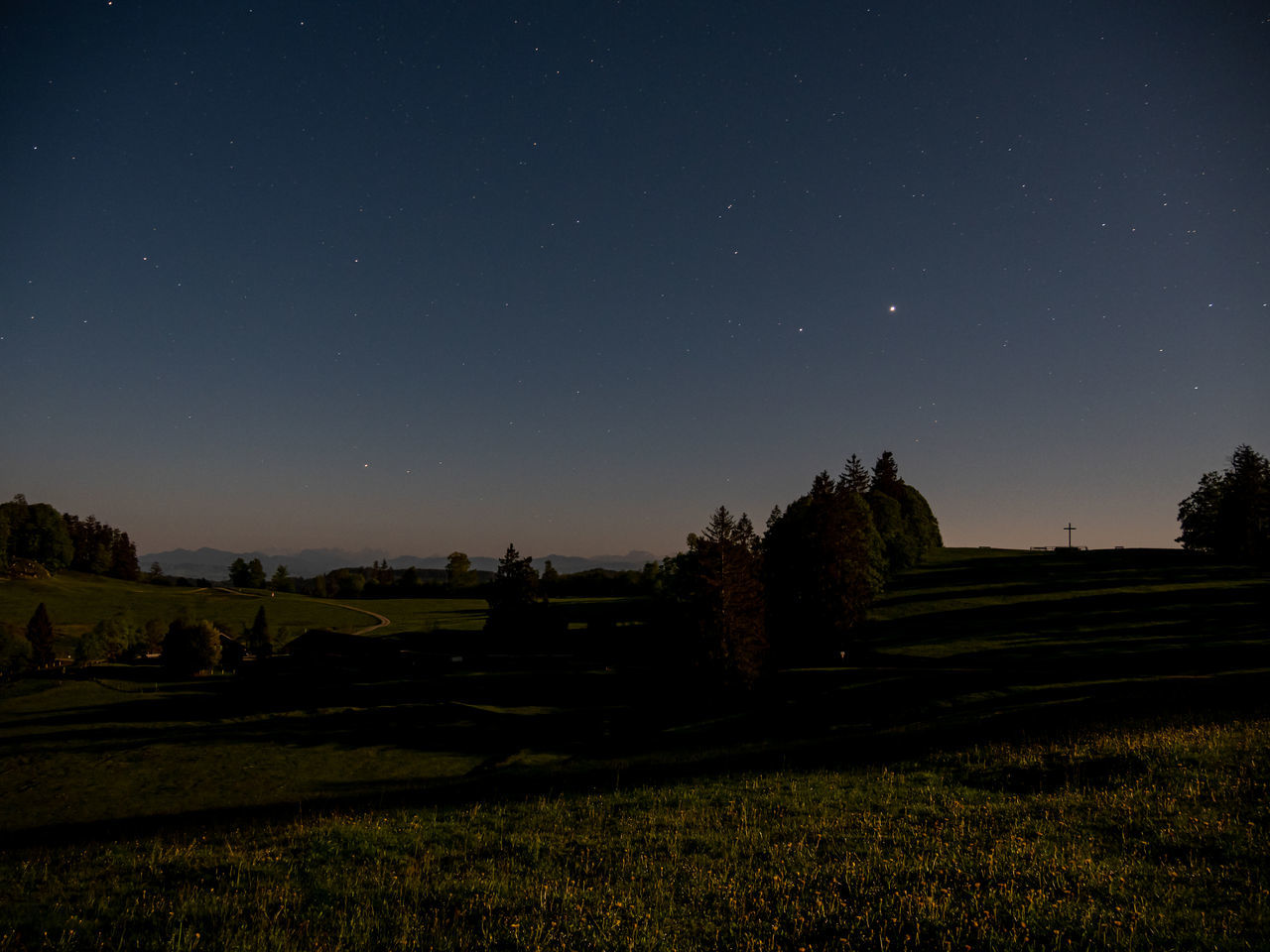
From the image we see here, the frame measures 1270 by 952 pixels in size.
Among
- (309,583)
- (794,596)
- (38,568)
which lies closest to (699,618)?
(794,596)

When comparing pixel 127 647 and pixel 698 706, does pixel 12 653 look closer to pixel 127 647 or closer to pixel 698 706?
pixel 127 647

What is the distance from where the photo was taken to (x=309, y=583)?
177375 mm

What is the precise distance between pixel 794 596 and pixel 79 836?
49881 millimetres

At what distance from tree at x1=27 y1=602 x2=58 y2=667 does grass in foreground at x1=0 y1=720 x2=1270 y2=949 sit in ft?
248

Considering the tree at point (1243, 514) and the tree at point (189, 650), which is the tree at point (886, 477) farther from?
the tree at point (189, 650)

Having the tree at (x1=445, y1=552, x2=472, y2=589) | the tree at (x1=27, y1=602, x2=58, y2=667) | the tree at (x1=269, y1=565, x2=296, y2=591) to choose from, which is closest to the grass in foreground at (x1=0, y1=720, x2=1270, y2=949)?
the tree at (x1=27, y1=602, x2=58, y2=667)

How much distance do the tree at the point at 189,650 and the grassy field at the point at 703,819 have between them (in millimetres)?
24313

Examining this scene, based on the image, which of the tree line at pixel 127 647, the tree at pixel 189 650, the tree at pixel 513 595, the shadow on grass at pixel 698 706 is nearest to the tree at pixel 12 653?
the tree line at pixel 127 647

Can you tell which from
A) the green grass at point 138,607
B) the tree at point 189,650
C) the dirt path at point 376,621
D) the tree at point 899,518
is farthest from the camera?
the dirt path at point 376,621

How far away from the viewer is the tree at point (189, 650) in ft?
220

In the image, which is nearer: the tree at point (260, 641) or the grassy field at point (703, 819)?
the grassy field at point (703, 819)

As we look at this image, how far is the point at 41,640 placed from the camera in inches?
2741

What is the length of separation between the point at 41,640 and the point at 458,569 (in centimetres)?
8506

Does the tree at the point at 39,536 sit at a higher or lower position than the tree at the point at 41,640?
higher
